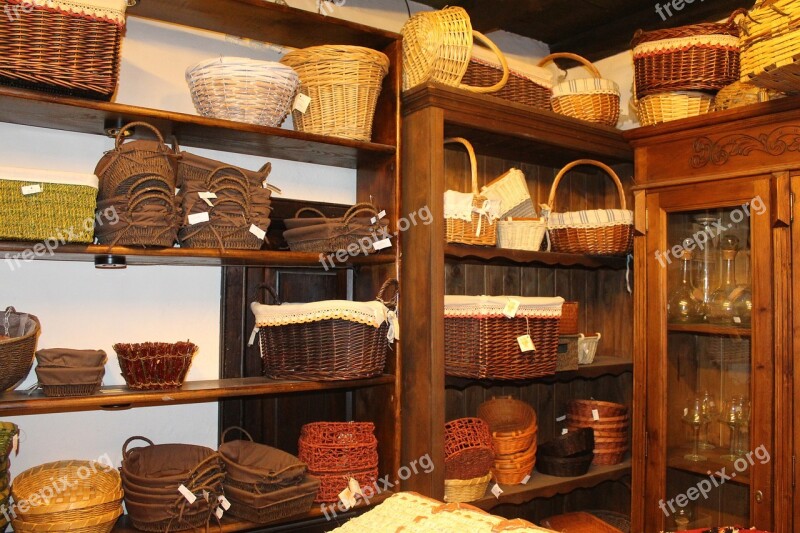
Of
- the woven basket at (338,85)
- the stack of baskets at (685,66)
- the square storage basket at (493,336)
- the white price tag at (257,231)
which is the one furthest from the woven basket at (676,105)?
the white price tag at (257,231)

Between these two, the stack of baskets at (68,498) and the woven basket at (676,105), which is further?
the woven basket at (676,105)

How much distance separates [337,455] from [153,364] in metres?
0.64

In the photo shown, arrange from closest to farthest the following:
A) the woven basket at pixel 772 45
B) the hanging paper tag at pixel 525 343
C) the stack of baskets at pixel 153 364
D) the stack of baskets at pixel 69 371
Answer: the stack of baskets at pixel 69 371, the stack of baskets at pixel 153 364, the woven basket at pixel 772 45, the hanging paper tag at pixel 525 343

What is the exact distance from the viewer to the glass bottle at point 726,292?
2496 mm

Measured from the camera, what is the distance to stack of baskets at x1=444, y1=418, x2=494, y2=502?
2445 millimetres

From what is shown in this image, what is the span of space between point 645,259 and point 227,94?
1.67 metres

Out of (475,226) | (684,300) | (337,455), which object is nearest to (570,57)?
(475,226)

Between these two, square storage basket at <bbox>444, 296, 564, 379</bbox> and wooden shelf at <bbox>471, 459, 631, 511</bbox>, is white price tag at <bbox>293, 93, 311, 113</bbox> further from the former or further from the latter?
wooden shelf at <bbox>471, 459, 631, 511</bbox>

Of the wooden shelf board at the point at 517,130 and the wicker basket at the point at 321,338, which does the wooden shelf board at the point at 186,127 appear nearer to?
the wooden shelf board at the point at 517,130

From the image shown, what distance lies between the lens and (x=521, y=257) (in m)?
2.63

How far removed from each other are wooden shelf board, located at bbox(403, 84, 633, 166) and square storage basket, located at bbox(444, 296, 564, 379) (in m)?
0.63

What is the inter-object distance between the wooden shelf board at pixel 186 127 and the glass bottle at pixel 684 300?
47.2 inches

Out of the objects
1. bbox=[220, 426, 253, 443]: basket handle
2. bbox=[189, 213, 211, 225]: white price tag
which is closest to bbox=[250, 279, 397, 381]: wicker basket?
bbox=[220, 426, 253, 443]: basket handle

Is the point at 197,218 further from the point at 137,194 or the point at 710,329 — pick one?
the point at 710,329
